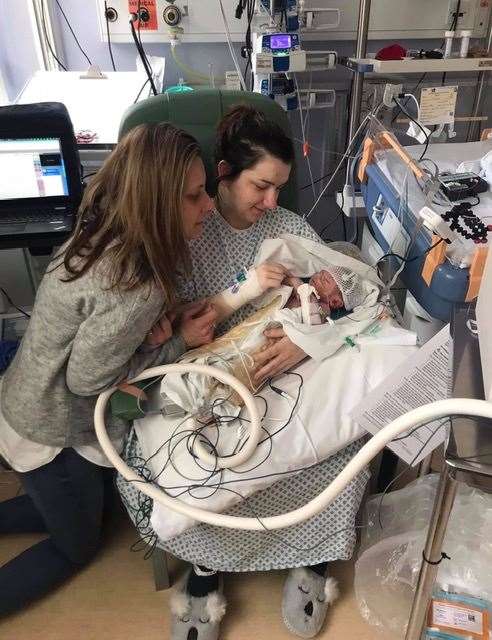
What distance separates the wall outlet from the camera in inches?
72.9

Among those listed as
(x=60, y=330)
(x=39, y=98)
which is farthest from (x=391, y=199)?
(x=39, y=98)

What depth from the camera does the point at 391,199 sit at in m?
1.53

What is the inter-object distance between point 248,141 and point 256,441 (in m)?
0.72

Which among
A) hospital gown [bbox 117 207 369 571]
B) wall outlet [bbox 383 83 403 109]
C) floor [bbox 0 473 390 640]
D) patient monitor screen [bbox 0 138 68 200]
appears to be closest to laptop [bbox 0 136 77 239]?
patient monitor screen [bbox 0 138 68 200]

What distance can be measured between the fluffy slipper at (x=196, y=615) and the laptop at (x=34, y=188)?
1015 millimetres

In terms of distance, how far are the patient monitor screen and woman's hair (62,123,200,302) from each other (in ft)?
1.73

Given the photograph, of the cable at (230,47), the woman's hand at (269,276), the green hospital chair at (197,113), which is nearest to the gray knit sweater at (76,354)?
the woman's hand at (269,276)

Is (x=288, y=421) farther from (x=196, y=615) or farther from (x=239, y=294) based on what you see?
(x=196, y=615)

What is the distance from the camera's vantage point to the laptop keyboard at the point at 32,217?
159 centimetres

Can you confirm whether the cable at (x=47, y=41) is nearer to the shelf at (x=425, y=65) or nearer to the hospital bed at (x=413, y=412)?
the shelf at (x=425, y=65)

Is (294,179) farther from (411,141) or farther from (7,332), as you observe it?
(7,332)

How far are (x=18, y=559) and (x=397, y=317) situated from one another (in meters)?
1.17

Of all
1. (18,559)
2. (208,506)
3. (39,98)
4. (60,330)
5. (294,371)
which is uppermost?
(39,98)

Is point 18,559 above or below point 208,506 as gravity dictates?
below
